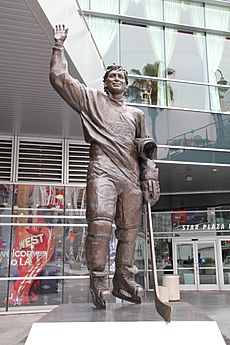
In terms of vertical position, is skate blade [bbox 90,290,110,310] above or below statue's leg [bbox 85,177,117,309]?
below

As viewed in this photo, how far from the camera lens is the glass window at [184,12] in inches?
537

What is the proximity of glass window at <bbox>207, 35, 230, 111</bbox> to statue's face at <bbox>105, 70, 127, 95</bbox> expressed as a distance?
9.54 meters

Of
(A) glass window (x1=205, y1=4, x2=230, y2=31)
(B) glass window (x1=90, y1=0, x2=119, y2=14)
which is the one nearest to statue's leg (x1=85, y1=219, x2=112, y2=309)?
(B) glass window (x1=90, y1=0, x2=119, y2=14)

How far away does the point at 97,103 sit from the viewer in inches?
137

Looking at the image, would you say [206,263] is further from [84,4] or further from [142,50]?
[84,4]

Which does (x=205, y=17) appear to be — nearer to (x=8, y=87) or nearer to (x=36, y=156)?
(x=36, y=156)

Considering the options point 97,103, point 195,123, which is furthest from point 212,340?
point 195,123

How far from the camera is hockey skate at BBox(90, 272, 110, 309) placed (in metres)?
3.12

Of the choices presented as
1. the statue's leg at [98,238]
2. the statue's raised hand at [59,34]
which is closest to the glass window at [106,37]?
the statue's raised hand at [59,34]

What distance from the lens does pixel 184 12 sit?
1396 cm

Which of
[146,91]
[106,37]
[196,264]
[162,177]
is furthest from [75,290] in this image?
[196,264]

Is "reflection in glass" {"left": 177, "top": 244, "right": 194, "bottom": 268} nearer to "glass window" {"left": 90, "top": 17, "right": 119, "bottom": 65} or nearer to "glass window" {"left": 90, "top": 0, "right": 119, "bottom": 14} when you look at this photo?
"glass window" {"left": 90, "top": 17, "right": 119, "bottom": 65}

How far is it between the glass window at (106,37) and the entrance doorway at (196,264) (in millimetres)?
8562

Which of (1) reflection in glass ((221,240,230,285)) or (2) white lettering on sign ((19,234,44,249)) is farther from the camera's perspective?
(1) reflection in glass ((221,240,230,285))
